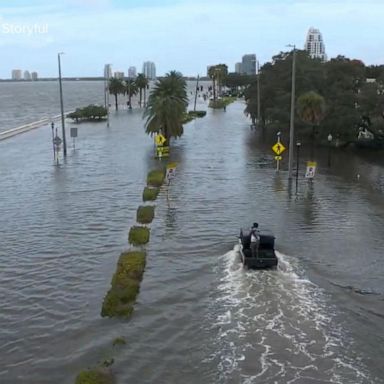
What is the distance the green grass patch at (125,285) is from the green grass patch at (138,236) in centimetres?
132

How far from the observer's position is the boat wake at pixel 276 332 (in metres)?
12.3

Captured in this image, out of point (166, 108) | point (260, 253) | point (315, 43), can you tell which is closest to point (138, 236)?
point (260, 253)

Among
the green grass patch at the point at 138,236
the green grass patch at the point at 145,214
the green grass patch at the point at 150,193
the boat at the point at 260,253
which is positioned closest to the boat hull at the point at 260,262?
the boat at the point at 260,253

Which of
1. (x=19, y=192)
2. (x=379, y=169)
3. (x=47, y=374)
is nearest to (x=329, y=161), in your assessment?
(x=379, y=169)

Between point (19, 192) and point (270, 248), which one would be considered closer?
point (270, 248)

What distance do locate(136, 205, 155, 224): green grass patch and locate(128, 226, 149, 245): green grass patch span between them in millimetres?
1675

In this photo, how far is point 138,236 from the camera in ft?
72.4

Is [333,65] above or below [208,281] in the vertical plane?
above

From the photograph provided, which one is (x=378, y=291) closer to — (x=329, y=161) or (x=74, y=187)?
(x=74, y=187)

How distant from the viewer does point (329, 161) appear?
43.8 m

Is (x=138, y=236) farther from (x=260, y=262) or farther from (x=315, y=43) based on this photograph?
(x=315, y=43)

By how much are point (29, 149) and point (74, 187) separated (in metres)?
22.1

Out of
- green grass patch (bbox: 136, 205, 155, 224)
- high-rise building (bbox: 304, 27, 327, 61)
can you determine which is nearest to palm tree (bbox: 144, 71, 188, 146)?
green grass patch (bbox: 136, 205, 155, 224)

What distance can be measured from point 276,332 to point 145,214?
1247cm
